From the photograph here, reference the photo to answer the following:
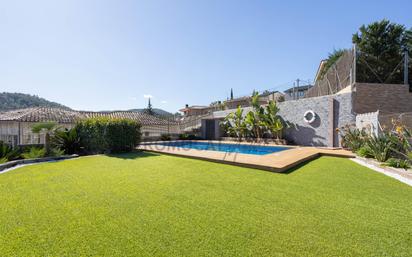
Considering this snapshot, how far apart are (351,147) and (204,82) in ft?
71.4

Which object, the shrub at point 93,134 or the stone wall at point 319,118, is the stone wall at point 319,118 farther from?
the shrub at point 93,134

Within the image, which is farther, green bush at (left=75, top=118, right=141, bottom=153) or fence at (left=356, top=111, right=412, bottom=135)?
green bush at (left=75, top=118, right=141, bottom=153)

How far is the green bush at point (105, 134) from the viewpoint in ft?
39.2

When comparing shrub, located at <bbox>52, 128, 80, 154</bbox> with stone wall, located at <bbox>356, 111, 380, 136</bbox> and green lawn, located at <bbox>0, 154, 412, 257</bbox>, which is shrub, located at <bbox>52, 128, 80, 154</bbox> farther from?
stone wall, located at <bbox>356, 111, 380, 136</bbox>

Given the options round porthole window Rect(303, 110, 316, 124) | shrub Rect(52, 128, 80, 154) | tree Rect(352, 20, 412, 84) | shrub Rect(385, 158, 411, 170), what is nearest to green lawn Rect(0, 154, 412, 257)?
shrub Rect(385, 158, 411, 170)

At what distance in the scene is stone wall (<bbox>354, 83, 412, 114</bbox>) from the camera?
12328mm

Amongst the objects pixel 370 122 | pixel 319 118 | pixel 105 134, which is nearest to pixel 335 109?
pixel 319 118

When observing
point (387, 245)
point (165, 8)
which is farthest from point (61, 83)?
point (387, 245)

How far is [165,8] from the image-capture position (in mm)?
13367

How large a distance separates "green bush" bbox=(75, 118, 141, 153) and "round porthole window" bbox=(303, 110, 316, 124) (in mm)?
12880

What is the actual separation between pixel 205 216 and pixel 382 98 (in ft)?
48.2

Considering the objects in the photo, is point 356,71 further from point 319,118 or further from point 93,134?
point 93,134

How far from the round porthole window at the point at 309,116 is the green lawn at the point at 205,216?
366 inches

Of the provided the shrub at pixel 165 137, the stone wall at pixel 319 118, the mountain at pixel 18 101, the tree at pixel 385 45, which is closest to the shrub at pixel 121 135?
the shrub at pixel 165 137
